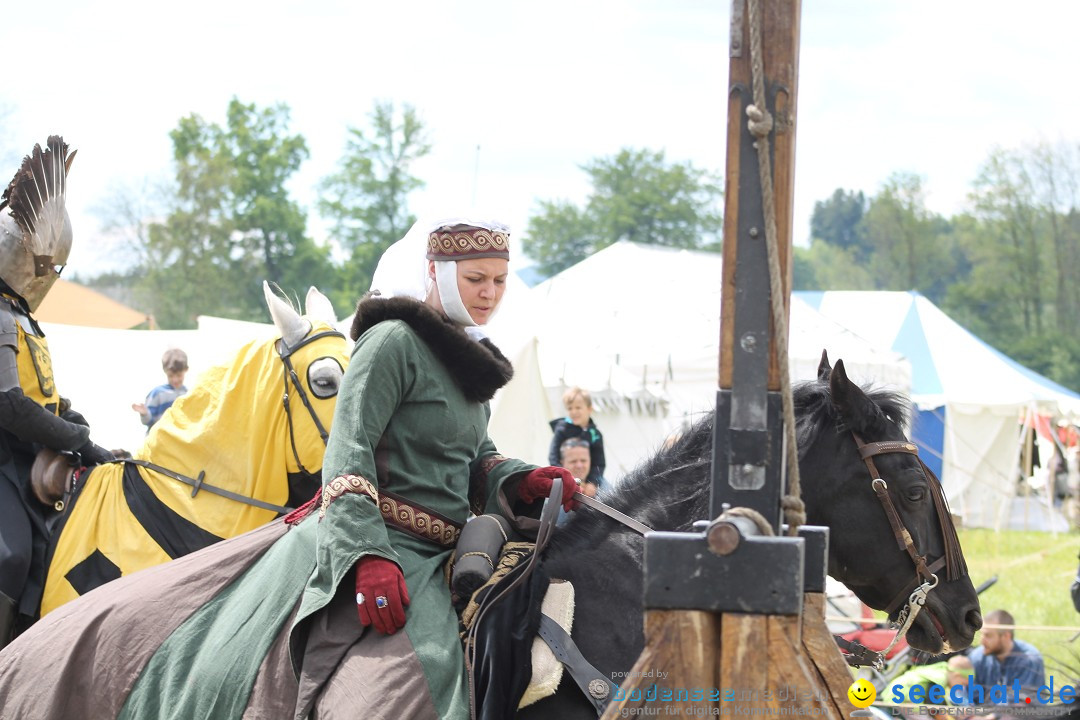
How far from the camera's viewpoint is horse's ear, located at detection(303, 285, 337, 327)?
4.45 m

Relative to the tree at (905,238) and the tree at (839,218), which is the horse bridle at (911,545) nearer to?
the tree at (905,238)

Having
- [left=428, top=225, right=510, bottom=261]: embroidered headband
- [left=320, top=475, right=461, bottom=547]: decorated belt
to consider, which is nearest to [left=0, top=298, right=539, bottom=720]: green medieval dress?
[left=320, top=475, right=461, bottom=547]: decorated belt

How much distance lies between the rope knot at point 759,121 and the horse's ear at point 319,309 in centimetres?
294

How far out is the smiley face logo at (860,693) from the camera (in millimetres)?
1836

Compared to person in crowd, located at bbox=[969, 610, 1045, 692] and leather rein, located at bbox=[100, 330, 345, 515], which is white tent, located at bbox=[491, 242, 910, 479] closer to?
person in crowd, located at bbox=[969, 610, 1045, 692]

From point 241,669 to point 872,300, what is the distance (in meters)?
18.2

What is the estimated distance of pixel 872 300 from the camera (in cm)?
1950

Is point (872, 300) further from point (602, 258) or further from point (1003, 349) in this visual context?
point (1003, 349)

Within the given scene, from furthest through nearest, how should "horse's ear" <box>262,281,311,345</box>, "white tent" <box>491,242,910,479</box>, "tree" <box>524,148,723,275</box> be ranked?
1. "tree" <box>524,148,723,275</box>
2. "white tent" <box>491,242,910,479</box>
3. "horse's ear" <box>262,281,311,345</box>

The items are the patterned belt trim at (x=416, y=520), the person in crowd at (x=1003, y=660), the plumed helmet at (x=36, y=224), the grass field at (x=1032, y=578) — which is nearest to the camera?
the patterned belt trim at (x=416, y=520)

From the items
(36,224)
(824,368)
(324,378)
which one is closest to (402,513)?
(824,368)

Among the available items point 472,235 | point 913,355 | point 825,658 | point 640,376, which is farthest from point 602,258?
point 825,658

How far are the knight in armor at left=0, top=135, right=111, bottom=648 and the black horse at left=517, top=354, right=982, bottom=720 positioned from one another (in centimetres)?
210

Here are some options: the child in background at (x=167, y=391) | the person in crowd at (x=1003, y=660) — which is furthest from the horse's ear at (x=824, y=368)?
the child in background at (x=167, y=391)
